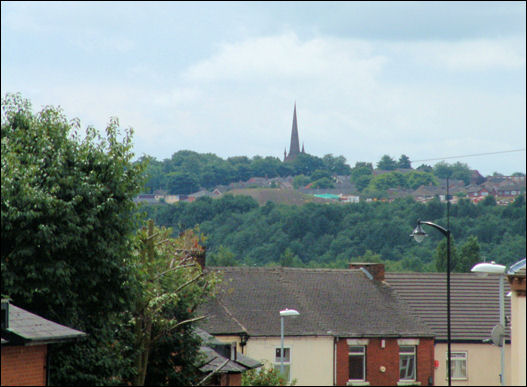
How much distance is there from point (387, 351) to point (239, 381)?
11425mm

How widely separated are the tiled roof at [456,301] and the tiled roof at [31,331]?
2659 centimetres

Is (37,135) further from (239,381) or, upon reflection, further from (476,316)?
(476,316)

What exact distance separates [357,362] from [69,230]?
66.0 ft

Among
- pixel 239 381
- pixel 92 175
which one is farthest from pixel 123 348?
pixel 239 381

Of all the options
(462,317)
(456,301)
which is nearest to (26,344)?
(462,317)

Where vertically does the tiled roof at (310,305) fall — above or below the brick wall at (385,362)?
above

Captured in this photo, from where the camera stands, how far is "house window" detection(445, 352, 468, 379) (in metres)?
41.4

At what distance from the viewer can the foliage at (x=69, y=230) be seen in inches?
917

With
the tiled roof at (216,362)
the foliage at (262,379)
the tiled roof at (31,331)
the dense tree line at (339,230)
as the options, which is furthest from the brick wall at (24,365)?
the dense tree line at (339,230)

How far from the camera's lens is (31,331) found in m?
17.5

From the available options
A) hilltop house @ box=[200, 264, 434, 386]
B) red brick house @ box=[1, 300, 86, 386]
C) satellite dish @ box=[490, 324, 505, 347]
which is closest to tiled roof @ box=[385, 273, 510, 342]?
hilltop house @ box=[200, 264, 434, 386]

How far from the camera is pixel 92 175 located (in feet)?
81.5

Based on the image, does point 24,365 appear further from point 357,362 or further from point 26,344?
point 357,362

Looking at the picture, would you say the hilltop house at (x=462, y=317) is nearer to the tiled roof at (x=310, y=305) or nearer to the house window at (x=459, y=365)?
the house window at (x=459, y=365)
